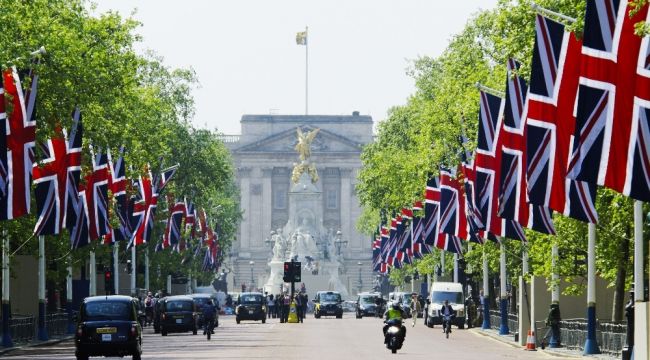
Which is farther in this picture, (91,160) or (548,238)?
(91,160)

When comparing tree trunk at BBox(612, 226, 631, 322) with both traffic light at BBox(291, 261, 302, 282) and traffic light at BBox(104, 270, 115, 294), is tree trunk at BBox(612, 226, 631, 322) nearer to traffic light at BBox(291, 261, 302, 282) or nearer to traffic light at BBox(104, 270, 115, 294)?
traffic light at BBox(104, 270, 115, 294)

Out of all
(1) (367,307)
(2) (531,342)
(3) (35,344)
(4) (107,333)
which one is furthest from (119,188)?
(1) (367,307)

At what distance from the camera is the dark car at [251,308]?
105375 mm

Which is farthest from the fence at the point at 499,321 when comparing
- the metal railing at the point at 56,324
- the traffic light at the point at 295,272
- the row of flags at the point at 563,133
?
the traffic light at the point at 295,272

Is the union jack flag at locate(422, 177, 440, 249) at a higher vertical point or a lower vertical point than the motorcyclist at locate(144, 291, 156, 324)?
higher

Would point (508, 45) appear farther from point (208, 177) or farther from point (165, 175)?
point (208, 177)

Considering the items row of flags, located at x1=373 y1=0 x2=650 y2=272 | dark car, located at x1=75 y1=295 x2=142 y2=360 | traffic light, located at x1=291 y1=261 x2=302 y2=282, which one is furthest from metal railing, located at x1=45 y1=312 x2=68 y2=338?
traffic light, located at x1=291 y1=261 x2=302 y2=282

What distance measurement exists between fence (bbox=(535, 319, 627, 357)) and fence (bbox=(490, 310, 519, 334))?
11.1 metres

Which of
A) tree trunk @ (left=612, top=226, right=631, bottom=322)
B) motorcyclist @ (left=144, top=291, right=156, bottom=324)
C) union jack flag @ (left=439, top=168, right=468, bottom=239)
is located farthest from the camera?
motorcyclist @ (left=144, top=291, right=156, bottom=324)

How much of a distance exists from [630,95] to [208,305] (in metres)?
39.8

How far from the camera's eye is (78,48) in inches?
2530

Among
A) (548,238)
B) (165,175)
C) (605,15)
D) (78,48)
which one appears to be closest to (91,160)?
(78,48)

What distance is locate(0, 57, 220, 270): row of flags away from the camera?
165 feet

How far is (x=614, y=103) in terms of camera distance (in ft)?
112
